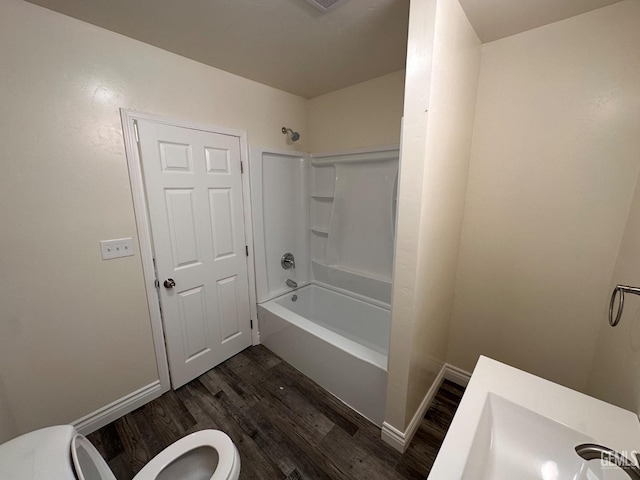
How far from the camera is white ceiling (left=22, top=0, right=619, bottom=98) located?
1.20m

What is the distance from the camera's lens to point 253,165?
84.7 inches

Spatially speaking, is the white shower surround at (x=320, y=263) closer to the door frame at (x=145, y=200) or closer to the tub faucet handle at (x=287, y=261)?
the tub faucet handle at (x=287, y=261)

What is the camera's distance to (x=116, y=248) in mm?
1538

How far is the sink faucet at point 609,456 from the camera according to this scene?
61cm

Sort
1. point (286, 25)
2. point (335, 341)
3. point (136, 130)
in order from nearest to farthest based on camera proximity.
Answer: point (286, 25)
point (136, 130)
point (335, 341)

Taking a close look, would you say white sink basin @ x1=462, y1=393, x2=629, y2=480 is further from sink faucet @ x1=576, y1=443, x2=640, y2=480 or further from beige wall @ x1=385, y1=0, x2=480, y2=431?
beige wall @ x1=385, y1=0, x2=480, y2=431

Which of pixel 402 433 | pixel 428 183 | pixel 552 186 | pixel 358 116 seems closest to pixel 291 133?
pixel 358 116

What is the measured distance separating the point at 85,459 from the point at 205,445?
17.5 inches

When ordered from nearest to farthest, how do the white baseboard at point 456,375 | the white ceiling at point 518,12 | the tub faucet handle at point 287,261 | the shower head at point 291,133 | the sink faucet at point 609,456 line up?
1. the sink faucet at point 609,456
2. the white ceiling at point 518,12
3. the white baseboard at point 456,375
4. the shower head at point 291,133
5. the tub faucet handle at point 287,261

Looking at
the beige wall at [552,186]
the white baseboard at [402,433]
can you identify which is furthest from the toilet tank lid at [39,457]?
the beige wall at [552,186]

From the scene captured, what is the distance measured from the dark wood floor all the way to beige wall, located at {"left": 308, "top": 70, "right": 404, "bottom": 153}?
2.10 m

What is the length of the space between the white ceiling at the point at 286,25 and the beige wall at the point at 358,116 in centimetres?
23

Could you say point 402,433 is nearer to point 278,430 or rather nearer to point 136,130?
point 278,430

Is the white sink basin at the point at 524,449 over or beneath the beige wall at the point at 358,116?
beneath
